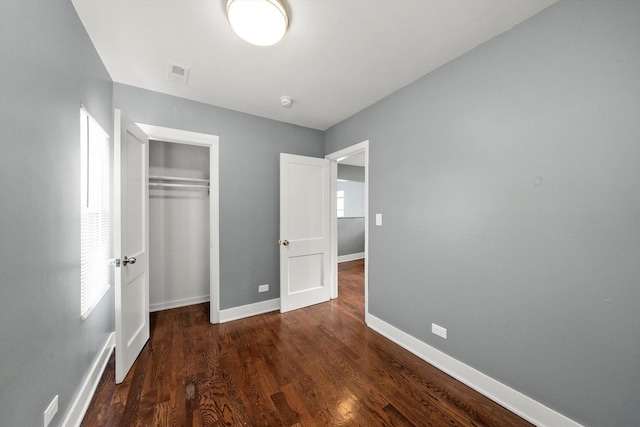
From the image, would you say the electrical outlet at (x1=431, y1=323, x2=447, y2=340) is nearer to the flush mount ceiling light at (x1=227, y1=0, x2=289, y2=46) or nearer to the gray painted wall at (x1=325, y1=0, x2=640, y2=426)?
the gray painted wall at (x1=325, y1=0, x2=640, y2=426)

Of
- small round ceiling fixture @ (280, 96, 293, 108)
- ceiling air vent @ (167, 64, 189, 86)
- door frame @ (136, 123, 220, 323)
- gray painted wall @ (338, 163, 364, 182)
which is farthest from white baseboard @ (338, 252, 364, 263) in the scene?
ceiling air vent @ (167, 64, 189, 86)

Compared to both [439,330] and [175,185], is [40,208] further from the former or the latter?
[439,330]

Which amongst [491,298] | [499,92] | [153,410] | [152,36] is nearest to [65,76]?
[152,36]

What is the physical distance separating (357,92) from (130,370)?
10.8 feet

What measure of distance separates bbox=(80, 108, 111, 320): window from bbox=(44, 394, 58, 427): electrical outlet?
507 millimetres

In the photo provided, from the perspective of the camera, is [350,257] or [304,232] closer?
[304,232]

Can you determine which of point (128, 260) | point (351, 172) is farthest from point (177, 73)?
point (351, 172)

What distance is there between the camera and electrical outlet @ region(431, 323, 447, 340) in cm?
195

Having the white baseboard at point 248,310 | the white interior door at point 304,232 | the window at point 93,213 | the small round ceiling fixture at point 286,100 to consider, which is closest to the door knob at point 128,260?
the window at point 93,213

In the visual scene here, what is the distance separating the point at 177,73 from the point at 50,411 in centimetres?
245

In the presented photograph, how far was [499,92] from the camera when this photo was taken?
1624mm

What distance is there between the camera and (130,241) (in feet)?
6.42

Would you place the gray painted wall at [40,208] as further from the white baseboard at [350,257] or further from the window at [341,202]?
the window at [341,202]

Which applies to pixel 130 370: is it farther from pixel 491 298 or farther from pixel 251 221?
pixel 491 298
